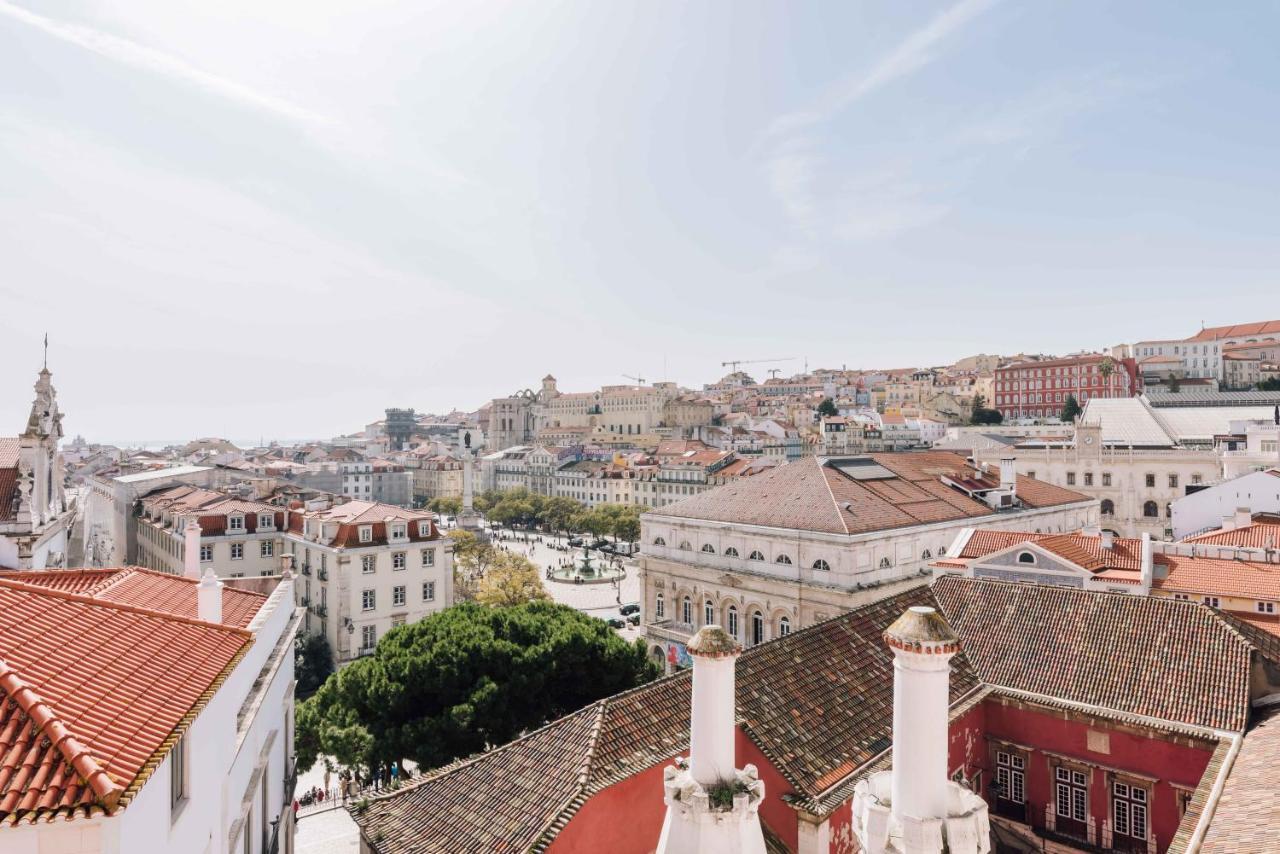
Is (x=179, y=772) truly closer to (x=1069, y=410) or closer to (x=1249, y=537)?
(x=1249, y=537)

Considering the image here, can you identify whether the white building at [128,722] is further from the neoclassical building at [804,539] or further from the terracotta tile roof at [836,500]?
the terracotta tile roof at [836,500]

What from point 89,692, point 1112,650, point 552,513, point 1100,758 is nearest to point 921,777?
point 89,692

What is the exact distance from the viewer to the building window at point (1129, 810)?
14.0 meters

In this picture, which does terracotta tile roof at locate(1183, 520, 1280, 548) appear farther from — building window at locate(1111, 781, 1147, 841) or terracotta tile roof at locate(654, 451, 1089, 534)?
building window at locate(1111, 781, 1147, 841)

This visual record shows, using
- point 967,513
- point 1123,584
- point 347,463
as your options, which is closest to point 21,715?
point 1123,584

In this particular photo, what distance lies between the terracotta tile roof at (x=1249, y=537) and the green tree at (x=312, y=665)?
37.3 meters

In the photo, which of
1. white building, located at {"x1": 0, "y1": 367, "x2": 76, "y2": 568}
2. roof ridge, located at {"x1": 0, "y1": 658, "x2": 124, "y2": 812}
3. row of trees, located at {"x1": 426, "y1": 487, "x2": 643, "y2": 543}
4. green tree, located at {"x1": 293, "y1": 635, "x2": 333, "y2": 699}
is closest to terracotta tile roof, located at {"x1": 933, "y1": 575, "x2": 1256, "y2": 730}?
roof ridge, located at {"x1": 0, "y1": 658, "x2": 124, "y2": 812}

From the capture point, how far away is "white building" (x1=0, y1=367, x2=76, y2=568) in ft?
66.7

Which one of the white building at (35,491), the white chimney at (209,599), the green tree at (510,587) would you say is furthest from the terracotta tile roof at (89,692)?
the green tree at (510,587)

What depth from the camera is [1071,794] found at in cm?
1479

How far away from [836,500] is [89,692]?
97.3 ft

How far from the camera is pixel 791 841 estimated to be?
11.4 metres

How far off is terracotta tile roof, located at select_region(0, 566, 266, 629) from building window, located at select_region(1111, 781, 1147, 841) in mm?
15980

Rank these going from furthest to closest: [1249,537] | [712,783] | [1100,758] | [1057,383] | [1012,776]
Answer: [1057,383] → [1249,537] → [1012,776] → [1100,758] → [712,783]
